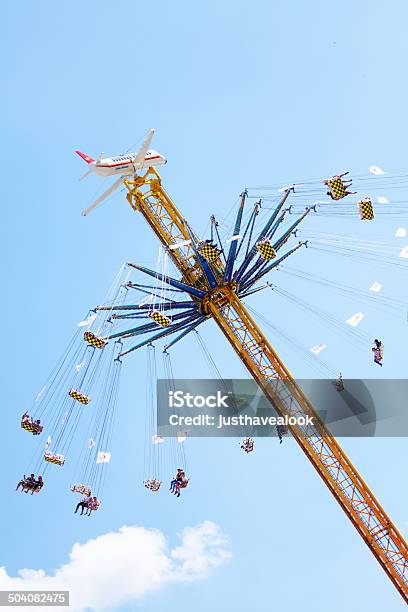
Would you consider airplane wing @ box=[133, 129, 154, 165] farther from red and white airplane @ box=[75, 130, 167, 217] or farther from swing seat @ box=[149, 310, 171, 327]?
swing seat @ box=[149, 310, 171, 327]

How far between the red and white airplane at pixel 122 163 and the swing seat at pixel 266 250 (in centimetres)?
762

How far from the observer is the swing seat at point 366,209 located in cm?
3338

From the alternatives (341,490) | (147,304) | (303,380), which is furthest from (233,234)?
(341,490)

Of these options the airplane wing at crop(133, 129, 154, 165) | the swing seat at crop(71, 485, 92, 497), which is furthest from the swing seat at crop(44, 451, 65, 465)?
the airplane wing at crop(133, 129, 154, 165)

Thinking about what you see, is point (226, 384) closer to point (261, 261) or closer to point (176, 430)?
point (176, 430)

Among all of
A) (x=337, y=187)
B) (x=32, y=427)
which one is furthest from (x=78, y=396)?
(x=337, y=187)

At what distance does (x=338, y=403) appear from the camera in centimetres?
3469

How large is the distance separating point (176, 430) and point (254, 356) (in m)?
5.38

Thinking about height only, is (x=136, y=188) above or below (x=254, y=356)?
above

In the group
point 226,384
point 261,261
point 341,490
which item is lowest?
point 341,490

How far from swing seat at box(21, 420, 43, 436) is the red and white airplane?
A: 1114 centimetres

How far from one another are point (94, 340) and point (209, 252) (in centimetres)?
720

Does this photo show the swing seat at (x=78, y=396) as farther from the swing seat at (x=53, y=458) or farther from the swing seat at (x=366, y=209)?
the swing seat at (x=366, y=209)

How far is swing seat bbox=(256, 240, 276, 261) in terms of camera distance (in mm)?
32875
